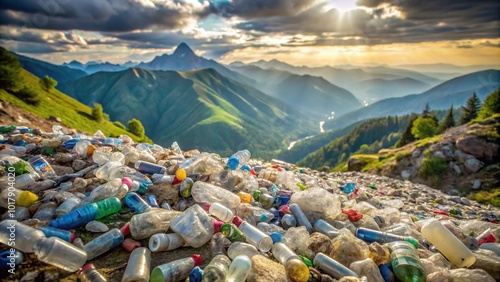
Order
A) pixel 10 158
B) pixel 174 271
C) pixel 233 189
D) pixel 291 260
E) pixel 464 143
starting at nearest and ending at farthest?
pixel 174 271, pixel 291 260, pixel 10 158, pixel 233 189, pixel 464 143

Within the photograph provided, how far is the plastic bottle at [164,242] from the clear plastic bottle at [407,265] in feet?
10.9

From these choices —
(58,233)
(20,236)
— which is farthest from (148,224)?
(20,236)

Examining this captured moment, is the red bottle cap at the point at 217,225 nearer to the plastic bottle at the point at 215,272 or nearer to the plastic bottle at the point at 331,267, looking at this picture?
the plastic bottle at the point at 215,272

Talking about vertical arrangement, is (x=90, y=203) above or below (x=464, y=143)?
above

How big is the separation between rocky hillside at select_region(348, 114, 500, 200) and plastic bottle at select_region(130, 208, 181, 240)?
23.1m

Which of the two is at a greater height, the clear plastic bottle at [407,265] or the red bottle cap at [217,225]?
the red bottle cap at [217,225]

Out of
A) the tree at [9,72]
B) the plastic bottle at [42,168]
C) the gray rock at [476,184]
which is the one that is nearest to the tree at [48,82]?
the tree at [9,72]

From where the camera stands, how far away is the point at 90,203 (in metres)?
4.68

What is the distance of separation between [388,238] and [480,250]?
164cm

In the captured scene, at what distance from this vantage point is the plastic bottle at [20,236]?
135 inches

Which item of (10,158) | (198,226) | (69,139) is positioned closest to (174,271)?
(198,226)

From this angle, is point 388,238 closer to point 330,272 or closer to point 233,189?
point 330,272

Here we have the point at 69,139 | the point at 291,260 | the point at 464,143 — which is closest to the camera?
the point at 291,260

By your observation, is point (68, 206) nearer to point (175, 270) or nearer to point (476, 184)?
point (175, 270)
